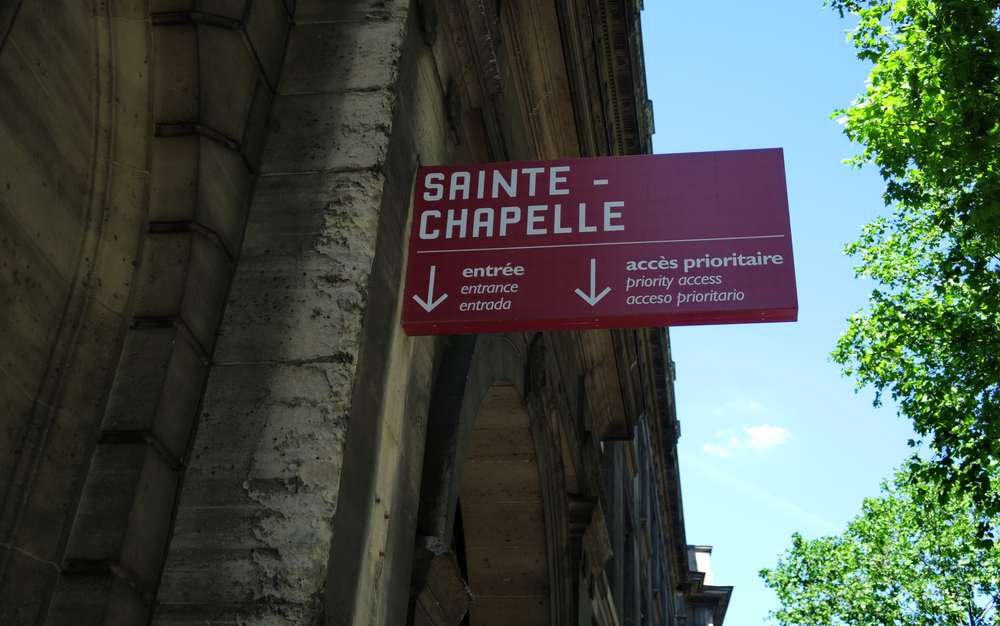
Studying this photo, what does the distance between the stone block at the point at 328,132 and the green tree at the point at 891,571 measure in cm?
1962

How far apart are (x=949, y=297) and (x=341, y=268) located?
10742 millimetres

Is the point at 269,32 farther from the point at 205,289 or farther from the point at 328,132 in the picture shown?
the point at 205,289

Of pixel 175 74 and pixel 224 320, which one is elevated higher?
pixel 175 74

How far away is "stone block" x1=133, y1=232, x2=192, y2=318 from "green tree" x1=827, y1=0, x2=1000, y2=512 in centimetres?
920

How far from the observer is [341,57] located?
20.4 ft

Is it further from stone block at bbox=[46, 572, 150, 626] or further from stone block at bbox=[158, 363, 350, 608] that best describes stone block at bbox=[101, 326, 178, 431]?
stone block at bbox=[46, 572, 150, 626]

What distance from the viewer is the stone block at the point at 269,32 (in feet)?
19.3

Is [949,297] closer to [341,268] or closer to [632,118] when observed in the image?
[632,118]

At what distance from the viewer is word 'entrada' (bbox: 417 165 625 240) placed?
19.9ft

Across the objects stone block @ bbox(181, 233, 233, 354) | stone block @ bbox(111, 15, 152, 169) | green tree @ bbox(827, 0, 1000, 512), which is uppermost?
green tree @ bbox(827, 0, 1000, 512)

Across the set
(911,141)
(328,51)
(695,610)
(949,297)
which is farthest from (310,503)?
(695,610)

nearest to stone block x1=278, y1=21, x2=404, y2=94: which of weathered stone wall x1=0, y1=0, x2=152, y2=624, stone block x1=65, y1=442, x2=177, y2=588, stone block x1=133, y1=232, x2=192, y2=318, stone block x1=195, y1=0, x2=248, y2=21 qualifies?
stone block x1=195, y1=0, x2=248, y2=21

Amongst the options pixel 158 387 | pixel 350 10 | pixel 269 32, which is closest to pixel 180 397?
pixel 158 387

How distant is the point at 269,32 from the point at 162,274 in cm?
180
